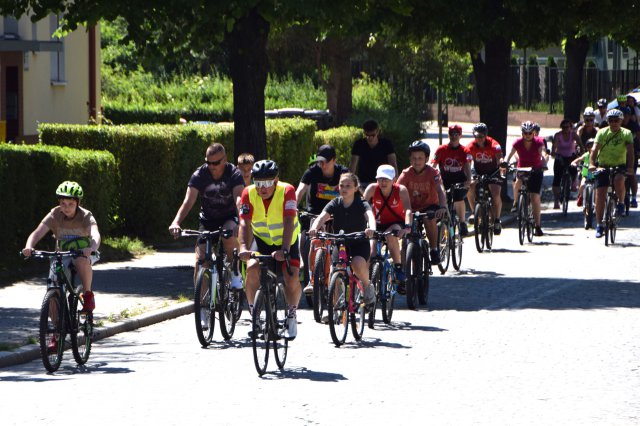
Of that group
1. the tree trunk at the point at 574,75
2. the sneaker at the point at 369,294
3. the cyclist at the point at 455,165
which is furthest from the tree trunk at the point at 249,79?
the tree trunk at the point at 574,75

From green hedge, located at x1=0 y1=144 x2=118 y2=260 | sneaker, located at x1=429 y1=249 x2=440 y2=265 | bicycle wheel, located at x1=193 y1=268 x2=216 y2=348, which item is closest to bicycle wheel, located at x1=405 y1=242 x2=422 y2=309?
sneaker, located at x1=429 y1=249 x2=440 y2=265

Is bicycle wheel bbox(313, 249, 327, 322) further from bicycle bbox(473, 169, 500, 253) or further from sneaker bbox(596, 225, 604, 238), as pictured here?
sneaker bbox(596, 225, 604, 238)

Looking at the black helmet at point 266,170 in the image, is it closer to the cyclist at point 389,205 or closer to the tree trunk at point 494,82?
the cyclist at point 389,205

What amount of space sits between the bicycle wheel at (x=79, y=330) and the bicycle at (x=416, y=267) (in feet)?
13.3

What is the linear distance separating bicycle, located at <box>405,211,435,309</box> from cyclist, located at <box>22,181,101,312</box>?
13.1 feet

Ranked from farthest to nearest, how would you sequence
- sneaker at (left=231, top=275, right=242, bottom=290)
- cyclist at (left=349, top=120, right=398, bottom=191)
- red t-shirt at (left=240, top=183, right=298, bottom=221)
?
cyclist at (left=349, top=120, right=398, bottom=191) → sneaker at (left=231, top=275, right=242, bottom=290) → red t-shirt at (left=240, top=183, right=298, bottom=221)

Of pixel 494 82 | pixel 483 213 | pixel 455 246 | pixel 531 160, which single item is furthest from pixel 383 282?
pixel 494 82

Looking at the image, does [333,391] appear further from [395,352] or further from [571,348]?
[571,348]

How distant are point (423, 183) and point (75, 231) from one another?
525cm

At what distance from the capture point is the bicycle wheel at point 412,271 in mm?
14875

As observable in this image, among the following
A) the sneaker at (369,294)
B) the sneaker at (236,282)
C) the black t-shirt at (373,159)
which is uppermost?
the black t-shirt at (373,159)

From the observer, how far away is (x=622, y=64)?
258ft

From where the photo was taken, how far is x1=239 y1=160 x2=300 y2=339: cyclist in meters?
11.7

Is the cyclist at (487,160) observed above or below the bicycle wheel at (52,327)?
above
